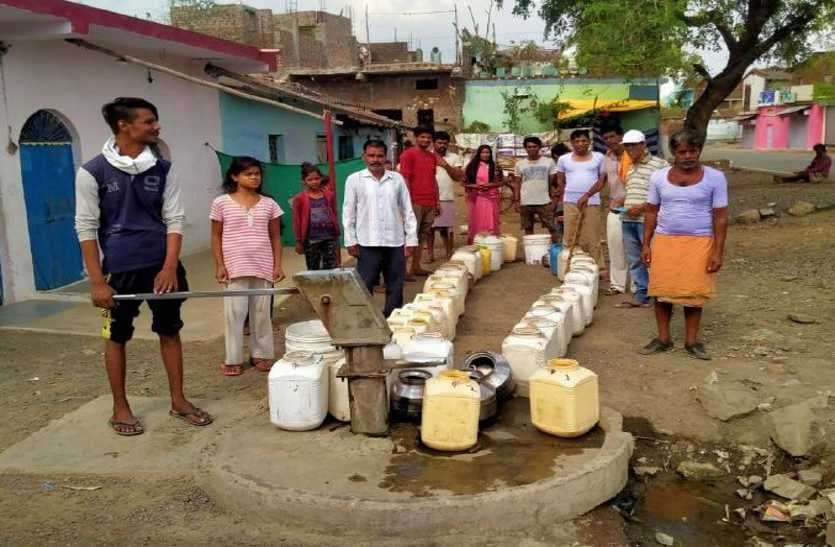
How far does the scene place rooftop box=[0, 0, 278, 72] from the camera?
694cm

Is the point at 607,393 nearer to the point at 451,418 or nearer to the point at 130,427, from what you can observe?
the point at 451,418

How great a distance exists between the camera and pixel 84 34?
7590 millimetres

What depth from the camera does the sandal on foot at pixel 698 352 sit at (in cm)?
542

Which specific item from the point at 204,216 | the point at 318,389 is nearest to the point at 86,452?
the point at 318,389

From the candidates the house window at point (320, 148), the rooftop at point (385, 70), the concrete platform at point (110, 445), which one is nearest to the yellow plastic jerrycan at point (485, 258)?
the concrete platform at point (110, 445)

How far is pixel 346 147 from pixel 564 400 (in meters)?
14.5

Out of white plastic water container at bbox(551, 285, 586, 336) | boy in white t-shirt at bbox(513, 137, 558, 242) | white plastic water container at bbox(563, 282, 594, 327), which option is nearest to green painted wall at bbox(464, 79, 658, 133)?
boy in white t-shirt at bbox(513, 137, 558, 242)

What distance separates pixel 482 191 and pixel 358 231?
12.8 ft

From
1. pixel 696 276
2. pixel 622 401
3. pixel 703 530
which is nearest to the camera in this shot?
pixel 703 530

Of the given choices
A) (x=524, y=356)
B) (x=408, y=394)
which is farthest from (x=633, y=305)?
(x=408, y=394)

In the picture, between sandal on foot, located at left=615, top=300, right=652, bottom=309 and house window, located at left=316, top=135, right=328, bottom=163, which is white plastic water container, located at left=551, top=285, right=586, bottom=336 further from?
house window, located at left=316, top=135, right=328, bottom=163

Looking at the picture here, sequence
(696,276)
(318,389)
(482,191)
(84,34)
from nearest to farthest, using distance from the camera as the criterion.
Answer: (318,389) < (696,276) < (84,34) < (482,191)

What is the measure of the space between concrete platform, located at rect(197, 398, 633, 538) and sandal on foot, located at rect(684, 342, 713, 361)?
1.69 m

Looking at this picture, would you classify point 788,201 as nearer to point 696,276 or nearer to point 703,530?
point 696,276
